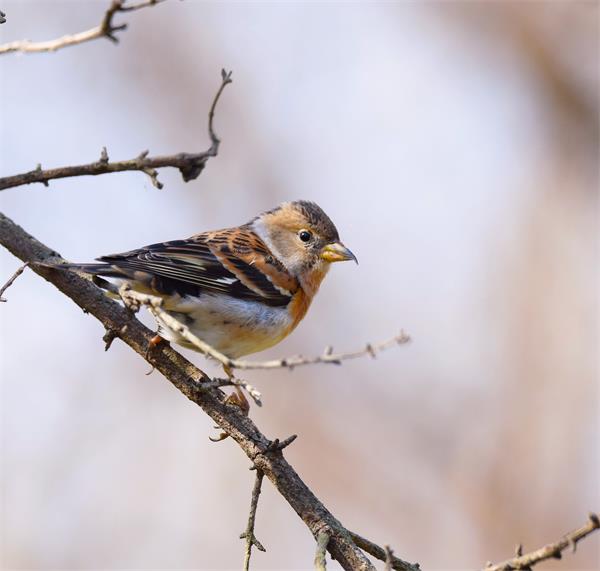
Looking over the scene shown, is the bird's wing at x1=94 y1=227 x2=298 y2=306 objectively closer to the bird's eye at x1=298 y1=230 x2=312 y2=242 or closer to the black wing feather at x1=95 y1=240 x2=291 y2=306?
the black wing feather at x1=95 y1=240 x2=291 y2=306

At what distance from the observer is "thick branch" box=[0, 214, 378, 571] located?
4066 mm

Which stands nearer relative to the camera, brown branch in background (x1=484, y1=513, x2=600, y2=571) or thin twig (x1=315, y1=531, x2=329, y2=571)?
brown branch in background (x1=484, y1=513, x2=600, y2=571)

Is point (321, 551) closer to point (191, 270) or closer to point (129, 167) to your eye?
point (129, 167)

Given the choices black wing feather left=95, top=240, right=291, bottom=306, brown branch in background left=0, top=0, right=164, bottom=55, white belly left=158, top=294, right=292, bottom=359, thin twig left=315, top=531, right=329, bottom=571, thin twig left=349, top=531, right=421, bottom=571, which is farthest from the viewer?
white belly left=158, top=294, right=292, bottom=359

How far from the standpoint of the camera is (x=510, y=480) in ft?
36.7

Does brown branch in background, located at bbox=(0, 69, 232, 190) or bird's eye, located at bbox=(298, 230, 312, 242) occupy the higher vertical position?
bird's eye, located at bbox=(298, 230, 312, 242)

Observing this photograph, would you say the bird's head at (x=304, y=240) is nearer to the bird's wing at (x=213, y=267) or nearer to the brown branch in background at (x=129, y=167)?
the bird's wing at (x=213, y=267)

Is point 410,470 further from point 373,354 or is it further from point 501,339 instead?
point 373,354

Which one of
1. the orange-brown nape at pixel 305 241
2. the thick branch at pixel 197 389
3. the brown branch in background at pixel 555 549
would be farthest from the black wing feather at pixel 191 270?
the brown branch in background at pixel 555 549

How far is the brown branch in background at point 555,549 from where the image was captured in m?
3.14

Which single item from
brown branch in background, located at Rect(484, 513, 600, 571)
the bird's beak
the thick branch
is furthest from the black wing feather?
brown branch in background, located at Rect(484, 513, 600, 571)

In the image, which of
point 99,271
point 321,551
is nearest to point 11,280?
point 99,271

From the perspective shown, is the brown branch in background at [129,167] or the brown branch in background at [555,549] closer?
the brown branch in background at [555,549]

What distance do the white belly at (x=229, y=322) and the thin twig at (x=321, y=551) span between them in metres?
1.47
